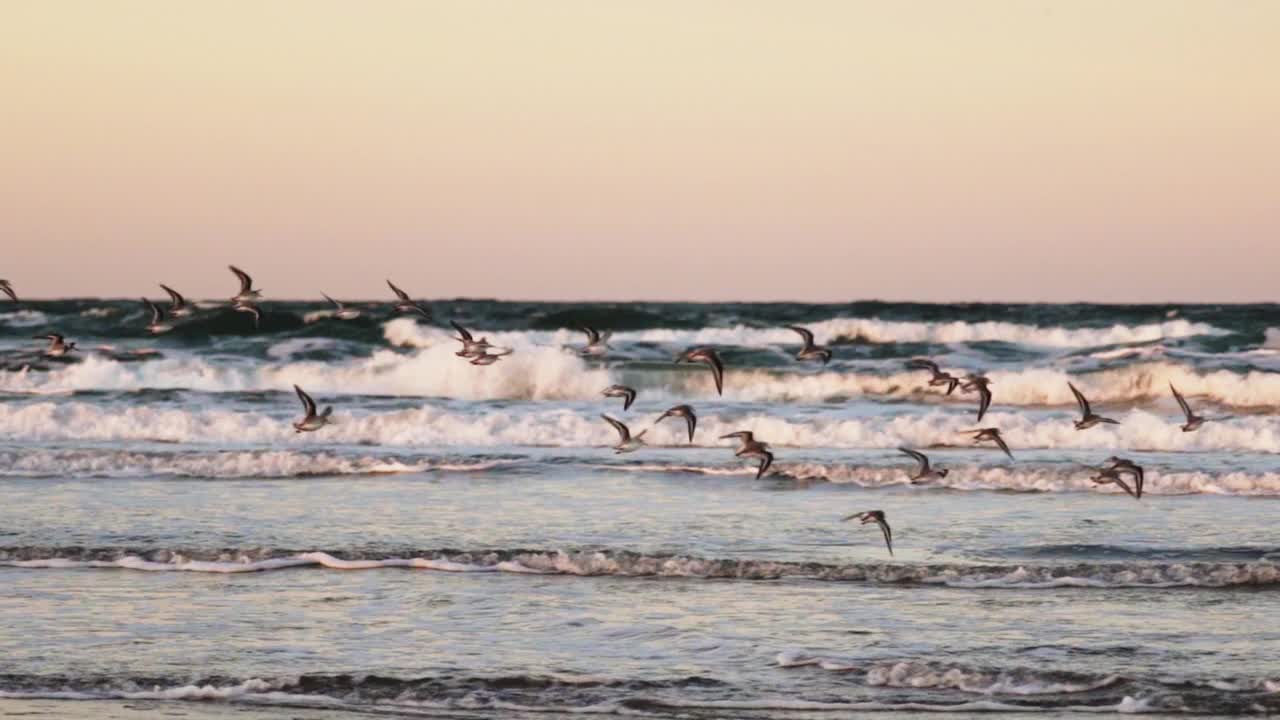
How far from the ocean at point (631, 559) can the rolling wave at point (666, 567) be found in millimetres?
41

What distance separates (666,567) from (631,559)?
0.38m

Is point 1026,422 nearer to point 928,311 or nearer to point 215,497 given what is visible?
point 215,497

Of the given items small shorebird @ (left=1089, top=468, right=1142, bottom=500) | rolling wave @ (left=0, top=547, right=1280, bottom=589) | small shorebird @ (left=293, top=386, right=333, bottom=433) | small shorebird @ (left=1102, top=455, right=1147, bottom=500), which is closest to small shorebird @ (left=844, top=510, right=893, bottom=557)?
rolling wave @ (left=0, top=547, right=1280, bottom=589)

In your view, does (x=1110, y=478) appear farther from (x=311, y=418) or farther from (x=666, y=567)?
(x=311, y=418)

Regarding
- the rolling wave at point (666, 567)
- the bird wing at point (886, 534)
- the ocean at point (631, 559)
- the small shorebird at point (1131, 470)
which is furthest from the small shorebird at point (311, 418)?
the small shorebird at point (1131, 470)

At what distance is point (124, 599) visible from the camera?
15000 millimetres

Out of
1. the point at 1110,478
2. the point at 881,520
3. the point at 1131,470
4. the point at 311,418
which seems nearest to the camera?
the point at 881,520

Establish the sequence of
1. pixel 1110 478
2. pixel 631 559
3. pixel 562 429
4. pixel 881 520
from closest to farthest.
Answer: pixel 631 559
pixel 881 520
pixel 1110 478
pixel 562 429

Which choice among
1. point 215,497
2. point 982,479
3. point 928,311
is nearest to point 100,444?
point 215,497

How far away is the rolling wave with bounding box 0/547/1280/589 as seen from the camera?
52.2 feet

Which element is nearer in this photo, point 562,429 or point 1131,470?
point 1131,470

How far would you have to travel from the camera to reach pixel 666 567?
53.8ft

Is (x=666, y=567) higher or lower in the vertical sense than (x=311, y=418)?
lower

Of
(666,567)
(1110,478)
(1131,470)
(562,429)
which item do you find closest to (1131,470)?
(1131,470)
